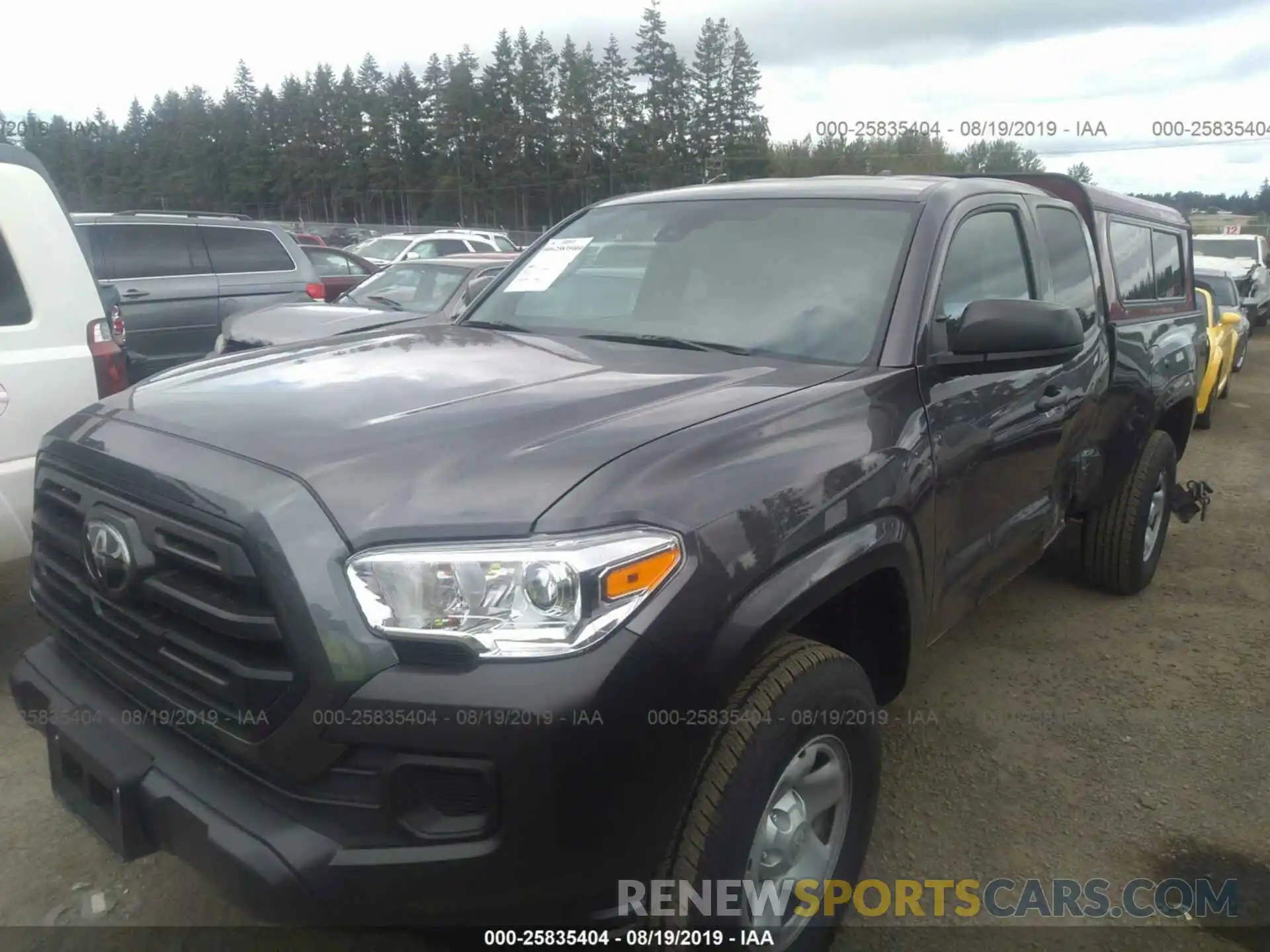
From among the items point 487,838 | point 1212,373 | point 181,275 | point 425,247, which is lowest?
point 1212,373

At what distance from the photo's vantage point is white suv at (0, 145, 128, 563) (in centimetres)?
362

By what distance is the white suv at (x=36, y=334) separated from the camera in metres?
3.62

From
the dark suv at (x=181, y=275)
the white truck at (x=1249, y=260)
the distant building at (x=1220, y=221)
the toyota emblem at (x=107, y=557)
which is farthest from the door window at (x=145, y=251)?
the distant building at (x=1220, y=221)

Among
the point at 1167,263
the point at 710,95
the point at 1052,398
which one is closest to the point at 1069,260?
the point at 1052,398

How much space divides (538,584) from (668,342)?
136 centimetres

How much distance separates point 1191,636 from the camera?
14.8 ft

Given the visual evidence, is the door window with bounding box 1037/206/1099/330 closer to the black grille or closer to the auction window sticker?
the auction window sticker

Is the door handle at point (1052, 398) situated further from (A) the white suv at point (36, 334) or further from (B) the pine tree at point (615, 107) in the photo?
(B) the pine tree at point (615, 107)

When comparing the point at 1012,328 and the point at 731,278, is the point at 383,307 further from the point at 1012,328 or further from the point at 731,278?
the point at 1012,328

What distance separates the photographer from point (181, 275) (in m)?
8.57

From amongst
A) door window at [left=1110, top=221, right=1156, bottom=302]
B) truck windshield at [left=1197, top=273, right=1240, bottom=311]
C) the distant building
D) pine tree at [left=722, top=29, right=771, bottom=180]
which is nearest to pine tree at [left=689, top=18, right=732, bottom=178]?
pine tree at [left=722, top=29, right=771, bottom=180]

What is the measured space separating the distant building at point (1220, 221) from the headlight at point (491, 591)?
120 ft

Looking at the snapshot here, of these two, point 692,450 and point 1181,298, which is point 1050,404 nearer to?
point 692,450

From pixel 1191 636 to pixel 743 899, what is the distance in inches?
135
